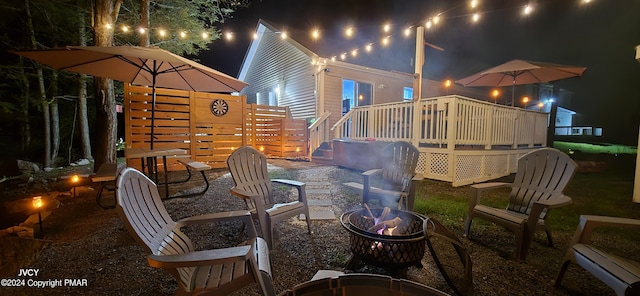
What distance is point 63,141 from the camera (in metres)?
11.5

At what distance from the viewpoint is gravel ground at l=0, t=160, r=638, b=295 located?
1.97 metres

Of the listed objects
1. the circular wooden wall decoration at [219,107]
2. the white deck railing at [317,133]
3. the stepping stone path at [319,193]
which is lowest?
the stepping stone path at [319,193]

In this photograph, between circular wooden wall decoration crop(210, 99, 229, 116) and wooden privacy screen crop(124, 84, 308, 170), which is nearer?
wooden privacy screen crop(124, 84, 308, 170)

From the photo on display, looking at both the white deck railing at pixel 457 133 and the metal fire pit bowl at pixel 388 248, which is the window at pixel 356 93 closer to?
the white deck railing at pixel 457 133

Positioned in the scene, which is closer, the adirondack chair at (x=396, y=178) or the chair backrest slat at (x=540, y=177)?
the chair backrest slat at (x=540, y=177)

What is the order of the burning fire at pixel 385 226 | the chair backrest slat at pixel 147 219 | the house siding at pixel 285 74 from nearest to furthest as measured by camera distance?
the chair backrest slat at pixel 147 219, the burning fire at pixel 385 226, the house siding at pixel 285 74

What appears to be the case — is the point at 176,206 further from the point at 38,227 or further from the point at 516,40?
the point at 516,40

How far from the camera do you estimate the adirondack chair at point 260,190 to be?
250cm

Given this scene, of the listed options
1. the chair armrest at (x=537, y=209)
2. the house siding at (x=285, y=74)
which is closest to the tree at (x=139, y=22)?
the house siding at (x=285, y=74)

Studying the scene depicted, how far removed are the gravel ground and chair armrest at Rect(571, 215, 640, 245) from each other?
445 millimetres

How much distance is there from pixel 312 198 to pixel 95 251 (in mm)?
2931

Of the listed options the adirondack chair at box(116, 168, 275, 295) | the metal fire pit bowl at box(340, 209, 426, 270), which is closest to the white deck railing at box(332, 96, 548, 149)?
the metal fire pit bowl at box(340, 209, 426, 270)

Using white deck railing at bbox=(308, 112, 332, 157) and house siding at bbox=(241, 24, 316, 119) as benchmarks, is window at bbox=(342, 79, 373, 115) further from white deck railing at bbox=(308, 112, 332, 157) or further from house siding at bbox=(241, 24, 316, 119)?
white deck railing at bbox=(308, 112, 332, 157)

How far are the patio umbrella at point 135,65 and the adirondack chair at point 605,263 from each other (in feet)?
16.4
